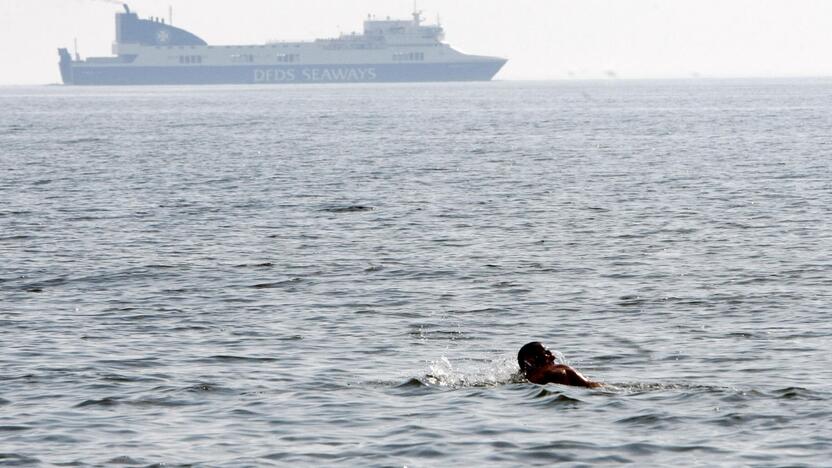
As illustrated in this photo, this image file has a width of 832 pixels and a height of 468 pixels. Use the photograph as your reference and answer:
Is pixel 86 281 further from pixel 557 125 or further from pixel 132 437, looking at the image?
pixel 557 125

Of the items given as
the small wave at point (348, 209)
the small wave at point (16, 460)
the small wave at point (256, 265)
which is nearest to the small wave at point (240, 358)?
the small wave at point (16, 460)

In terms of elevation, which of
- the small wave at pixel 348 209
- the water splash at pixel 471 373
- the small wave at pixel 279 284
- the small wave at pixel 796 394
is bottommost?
the small wave at pixel 348 209

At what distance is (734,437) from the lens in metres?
16.6

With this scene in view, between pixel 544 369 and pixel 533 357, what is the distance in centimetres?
28

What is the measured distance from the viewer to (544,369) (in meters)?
19.4

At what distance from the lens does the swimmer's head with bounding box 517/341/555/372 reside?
19.2 metres

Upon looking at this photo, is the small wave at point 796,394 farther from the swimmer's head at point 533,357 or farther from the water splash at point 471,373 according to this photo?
the water splash at point 471,373

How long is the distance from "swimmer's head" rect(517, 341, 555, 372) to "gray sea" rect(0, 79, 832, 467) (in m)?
0.49

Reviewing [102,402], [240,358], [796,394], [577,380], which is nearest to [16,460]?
[102,402]

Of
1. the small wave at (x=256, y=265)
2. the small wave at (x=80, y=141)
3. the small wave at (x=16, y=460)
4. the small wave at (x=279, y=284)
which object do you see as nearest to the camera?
the small wave at (x=16, y=460)

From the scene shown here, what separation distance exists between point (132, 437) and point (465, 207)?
1219 inches

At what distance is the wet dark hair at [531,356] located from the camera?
19219 millimetres

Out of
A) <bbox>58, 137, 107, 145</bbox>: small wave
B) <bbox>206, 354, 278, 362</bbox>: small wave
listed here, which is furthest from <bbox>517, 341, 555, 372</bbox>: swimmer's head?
<bbox>58, 137, 107, 145</bbox>: small wave

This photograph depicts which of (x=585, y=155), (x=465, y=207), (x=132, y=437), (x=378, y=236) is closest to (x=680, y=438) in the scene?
(x=132, y=437)
